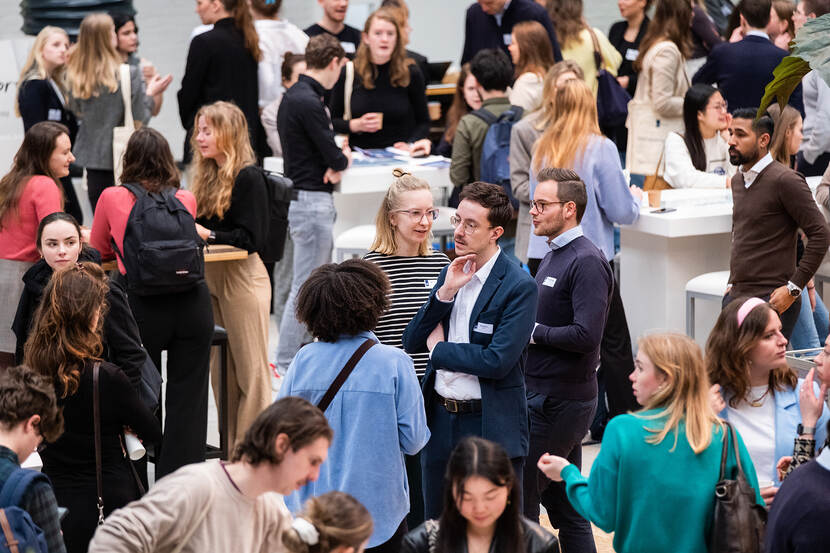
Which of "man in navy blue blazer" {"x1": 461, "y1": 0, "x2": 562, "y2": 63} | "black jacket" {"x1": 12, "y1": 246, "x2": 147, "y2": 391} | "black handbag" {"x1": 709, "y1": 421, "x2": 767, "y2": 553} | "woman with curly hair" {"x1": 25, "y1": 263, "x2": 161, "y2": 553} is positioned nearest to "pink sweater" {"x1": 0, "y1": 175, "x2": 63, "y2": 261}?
"black jacket" {"x1": 12, "y1": 246, "x2": 147, "y2": 391}

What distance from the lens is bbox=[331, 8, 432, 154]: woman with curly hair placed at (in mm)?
7375

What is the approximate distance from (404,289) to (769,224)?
1.90 meters

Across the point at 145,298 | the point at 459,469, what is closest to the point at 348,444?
the point at 459,469

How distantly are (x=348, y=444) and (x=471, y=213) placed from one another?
2.93 feet

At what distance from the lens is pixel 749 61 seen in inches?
292

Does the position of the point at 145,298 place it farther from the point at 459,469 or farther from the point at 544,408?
the point at 459,469

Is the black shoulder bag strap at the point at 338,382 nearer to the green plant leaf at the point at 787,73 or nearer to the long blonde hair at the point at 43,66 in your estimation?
the green plant leaf at the point at 787,73

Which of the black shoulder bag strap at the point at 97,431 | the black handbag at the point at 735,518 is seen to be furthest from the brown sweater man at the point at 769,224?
the black shoulder bag strap at the point at 97,431

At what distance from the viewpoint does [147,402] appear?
14.0 feet

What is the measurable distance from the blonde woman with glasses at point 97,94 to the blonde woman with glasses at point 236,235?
6.02 ft

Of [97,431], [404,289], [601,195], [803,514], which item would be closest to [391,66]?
[601,195]

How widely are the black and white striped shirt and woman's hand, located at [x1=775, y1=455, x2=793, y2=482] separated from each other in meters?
1.19

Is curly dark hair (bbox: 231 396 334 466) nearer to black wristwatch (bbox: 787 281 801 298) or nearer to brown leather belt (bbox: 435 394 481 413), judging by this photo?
brown leather belt (bbox: 435 394 481 413)

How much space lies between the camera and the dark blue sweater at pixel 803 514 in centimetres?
267
